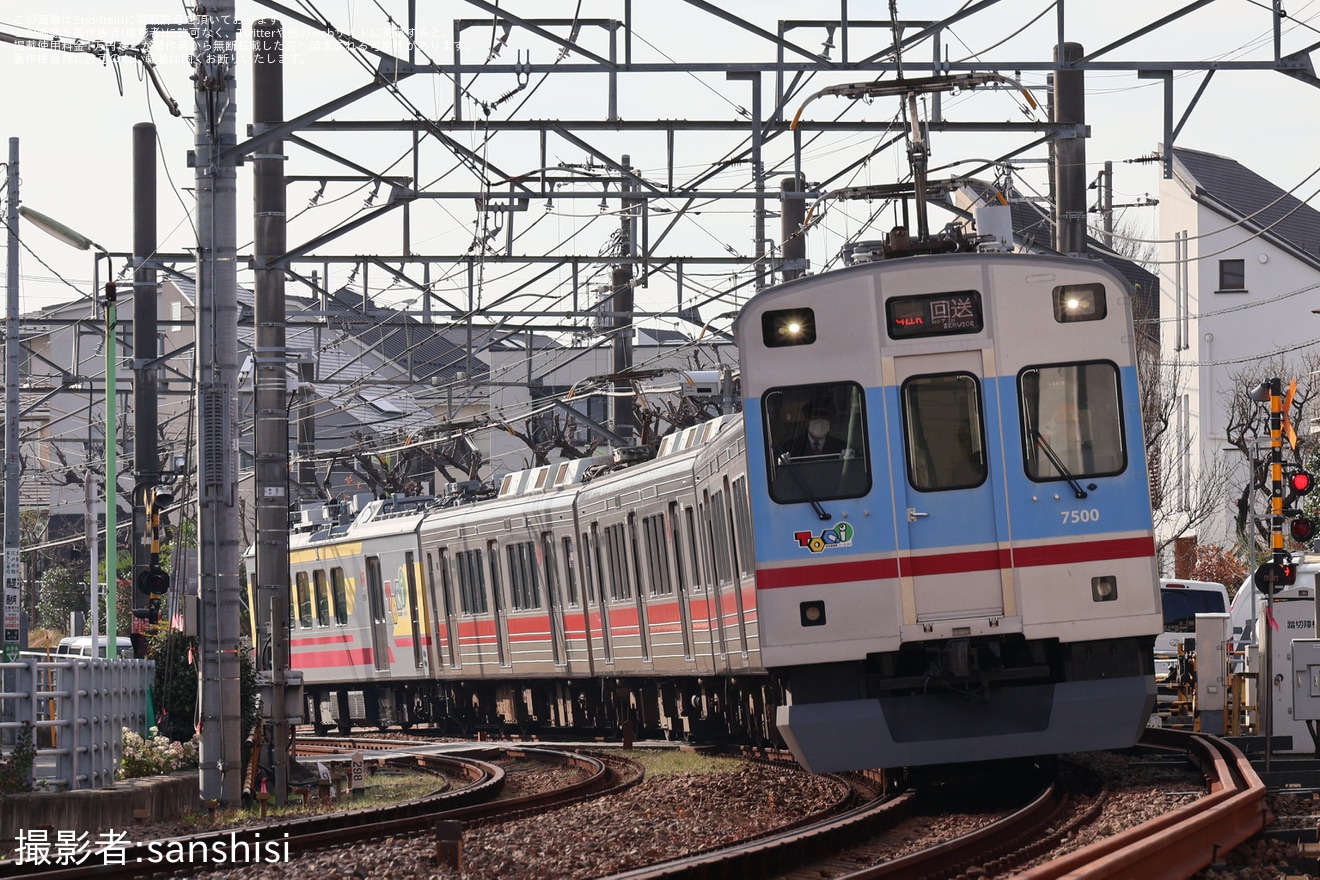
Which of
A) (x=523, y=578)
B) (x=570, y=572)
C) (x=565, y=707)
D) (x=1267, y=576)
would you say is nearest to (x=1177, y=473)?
→ (x=565, y=707)

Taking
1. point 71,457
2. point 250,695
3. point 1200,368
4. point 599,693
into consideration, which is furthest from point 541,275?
point 71,457

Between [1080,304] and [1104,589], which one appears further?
[1080,304]

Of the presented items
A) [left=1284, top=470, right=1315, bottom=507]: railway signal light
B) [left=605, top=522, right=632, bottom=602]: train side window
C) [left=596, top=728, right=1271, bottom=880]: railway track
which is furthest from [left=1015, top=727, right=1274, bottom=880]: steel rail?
[left=605, top=522, right=632, bottom=602]: train side window

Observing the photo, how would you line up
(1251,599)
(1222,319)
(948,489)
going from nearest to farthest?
1. (948,489)
2. (1251,599)
3. (1222,319)

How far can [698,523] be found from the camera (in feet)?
57.4

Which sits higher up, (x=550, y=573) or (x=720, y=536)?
(x=550, y=573)

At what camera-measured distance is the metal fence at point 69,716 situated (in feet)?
45.5

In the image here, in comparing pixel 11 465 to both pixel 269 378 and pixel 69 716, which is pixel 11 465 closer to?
pixel 269 378

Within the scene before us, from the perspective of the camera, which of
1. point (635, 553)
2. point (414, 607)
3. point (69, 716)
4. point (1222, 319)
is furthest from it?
point (1222, 319)

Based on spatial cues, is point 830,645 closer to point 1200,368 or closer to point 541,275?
point 541,275

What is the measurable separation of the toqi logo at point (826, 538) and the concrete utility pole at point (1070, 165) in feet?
20.4

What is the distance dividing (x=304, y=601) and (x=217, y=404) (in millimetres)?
15583

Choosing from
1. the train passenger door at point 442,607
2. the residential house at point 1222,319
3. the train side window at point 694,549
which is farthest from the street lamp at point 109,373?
the residential house at point 1222,319

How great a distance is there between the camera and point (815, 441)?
1209 centimetres
